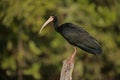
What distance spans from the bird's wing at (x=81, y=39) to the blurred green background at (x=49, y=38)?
5933 mm

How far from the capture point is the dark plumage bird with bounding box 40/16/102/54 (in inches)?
472

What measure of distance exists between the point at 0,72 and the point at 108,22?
3438 millimetres

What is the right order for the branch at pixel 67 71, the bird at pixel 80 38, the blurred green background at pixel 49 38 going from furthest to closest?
the blurred green background at pixel 49 38 → the bird at pixel 80 38 → the branch at pixel 67 71

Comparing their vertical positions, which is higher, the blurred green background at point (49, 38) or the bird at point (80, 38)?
the bird at point (80, 38)

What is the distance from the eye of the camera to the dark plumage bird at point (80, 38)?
1200 centimetres

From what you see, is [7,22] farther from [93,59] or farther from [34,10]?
[93,59]

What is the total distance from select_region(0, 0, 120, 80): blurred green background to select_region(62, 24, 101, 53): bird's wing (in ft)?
19.5

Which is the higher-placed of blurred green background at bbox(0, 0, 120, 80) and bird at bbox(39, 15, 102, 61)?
bird at bbox(39, 15, 102, 61)

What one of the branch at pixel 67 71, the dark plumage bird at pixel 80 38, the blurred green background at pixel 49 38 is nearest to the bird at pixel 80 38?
the dark plumage bird at pixel 80 38

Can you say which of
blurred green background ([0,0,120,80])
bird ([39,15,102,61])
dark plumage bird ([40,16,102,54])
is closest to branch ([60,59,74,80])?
bird ([39,15,102,61])

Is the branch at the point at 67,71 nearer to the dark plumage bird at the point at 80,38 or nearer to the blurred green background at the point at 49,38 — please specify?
the dark plumage bird at the point at 80,38

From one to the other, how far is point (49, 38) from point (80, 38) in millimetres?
7208

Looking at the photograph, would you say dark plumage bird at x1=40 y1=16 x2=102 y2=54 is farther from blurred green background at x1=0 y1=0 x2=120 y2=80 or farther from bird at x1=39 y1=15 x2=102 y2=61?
blurred green background at x1=0 y1=0 x2=120 y2=80

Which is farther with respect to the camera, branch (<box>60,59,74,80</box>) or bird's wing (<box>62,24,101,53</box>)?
bird's wing (<box>62,24,101,53</box>)
